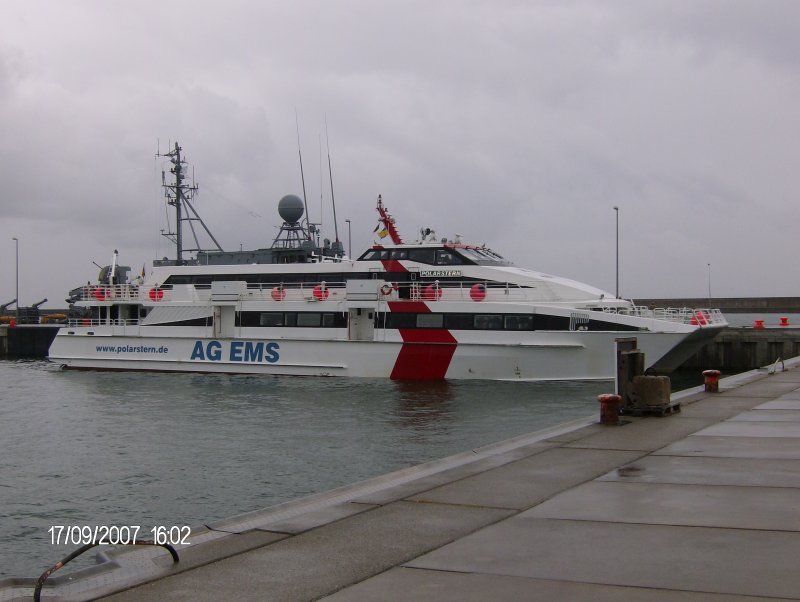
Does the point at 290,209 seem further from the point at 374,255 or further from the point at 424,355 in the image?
the point at 424,355

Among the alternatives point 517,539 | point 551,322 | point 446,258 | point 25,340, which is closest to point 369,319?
point 446,258

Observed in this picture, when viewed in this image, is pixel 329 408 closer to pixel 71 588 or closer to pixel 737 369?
pixel 71 588

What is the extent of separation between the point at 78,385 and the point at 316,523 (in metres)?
24.8

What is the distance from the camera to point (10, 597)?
5.55 metres

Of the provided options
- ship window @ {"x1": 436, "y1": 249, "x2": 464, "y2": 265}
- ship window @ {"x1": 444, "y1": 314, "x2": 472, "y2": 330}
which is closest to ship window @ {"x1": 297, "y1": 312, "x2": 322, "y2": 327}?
ship window @ {"x1": 436, "y1": 249, "x2": 464, "y2": 265}

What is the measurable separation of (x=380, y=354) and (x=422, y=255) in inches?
153

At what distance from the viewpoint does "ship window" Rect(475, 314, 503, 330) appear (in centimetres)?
2722

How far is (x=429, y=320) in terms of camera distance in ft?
92.4

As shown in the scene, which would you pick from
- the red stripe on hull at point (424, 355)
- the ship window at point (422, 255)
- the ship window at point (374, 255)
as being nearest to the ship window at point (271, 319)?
the ship window at point (374, 255)

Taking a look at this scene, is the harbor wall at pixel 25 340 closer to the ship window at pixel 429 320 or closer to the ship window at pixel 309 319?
the ship window at pixel 309 319

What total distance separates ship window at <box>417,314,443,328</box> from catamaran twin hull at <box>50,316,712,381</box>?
0.21 metres

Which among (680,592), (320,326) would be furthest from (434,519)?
(320,326)

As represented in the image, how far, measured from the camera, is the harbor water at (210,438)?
11.8 meters

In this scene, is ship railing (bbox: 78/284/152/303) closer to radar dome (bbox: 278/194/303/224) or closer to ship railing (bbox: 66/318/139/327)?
ship railing (bbox: 66/318/139/327)
